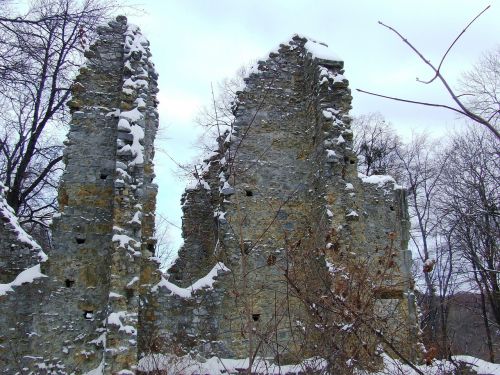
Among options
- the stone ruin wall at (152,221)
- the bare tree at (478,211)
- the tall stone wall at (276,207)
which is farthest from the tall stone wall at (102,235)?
the bare tree at (478,211)

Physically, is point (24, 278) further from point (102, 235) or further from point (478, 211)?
point (478, 211)

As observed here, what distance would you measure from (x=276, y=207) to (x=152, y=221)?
2.54 meters

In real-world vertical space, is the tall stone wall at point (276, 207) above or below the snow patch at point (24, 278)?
above

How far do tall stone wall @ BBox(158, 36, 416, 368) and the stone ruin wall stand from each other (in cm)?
3

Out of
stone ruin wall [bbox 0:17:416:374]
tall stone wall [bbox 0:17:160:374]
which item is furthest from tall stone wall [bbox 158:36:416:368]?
tall stone wall [bbox 0:17:160:374]

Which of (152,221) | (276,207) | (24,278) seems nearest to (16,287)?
(24,278)

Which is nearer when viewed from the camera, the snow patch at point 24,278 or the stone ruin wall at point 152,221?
the stone ruin wall at point 152,221

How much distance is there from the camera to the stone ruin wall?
8438 millimetres

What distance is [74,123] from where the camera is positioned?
9836mm

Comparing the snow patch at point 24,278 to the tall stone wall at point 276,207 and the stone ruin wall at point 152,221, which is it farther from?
the tall stone wall at point 276,207

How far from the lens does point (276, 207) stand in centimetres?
1009

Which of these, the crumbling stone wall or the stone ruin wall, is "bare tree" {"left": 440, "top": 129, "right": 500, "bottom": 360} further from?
the crumbling stone wall

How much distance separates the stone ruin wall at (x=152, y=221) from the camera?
8438 mm

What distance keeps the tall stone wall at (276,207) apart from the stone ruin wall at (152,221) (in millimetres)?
26
